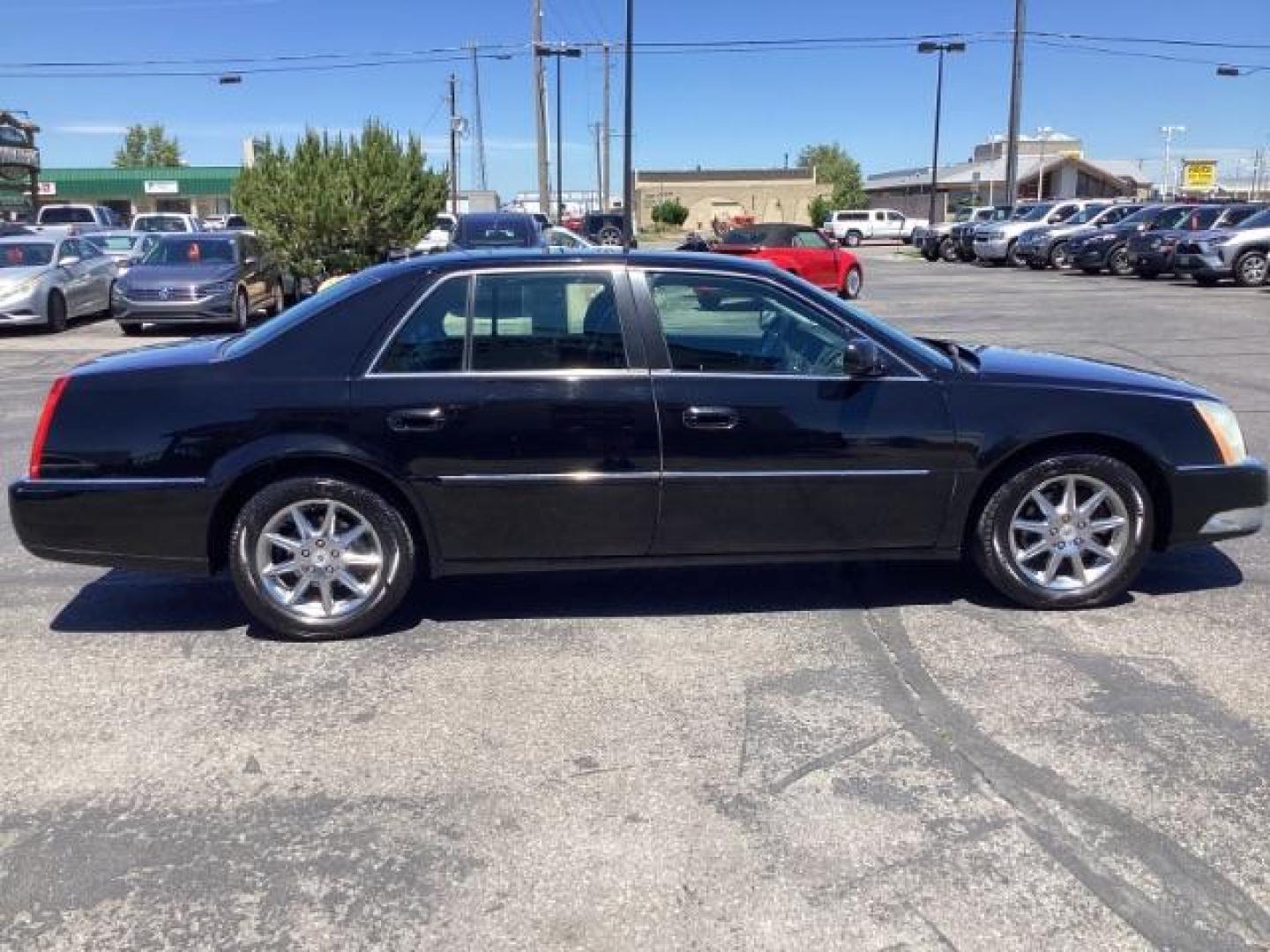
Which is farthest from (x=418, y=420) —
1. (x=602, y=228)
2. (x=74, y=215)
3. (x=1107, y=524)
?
Answer: (x=602, y=228)

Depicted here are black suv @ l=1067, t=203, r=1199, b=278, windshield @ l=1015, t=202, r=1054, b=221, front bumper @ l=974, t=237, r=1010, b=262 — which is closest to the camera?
black suv @ l=1067, t=203, r=1199, b=278

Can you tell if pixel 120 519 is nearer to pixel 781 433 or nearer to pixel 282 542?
pixel 282 542

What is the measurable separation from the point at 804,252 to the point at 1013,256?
46.2ft

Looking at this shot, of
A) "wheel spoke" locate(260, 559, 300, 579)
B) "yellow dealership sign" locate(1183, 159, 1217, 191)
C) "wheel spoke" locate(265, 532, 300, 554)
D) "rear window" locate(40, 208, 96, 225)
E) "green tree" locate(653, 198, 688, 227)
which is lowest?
"wheel spoke" locate(260, 559, 300, 579)

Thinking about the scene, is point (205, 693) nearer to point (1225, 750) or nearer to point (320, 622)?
point (320, 622)

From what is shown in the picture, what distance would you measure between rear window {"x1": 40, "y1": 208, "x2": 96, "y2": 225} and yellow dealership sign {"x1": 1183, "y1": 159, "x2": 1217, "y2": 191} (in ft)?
222

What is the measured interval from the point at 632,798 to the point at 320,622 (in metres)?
1.83

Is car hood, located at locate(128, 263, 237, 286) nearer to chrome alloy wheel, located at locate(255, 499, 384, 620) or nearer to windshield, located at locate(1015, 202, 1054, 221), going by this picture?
chrome alloy wheel, located at locate(255, 499, 384, 620)

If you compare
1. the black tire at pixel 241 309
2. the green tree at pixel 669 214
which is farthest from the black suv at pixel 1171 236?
the green tree at pixel 669 214

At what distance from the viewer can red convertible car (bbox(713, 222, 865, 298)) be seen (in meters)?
22.5

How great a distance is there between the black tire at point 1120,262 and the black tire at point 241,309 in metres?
21.0

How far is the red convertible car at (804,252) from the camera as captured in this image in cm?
2248

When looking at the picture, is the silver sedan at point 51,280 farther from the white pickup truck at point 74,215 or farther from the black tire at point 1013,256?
the black tire at point 1013,256

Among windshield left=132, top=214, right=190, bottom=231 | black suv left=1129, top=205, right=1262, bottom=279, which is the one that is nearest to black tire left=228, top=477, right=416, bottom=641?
black suv left=1129, top=205, right=1262, bottom=279
